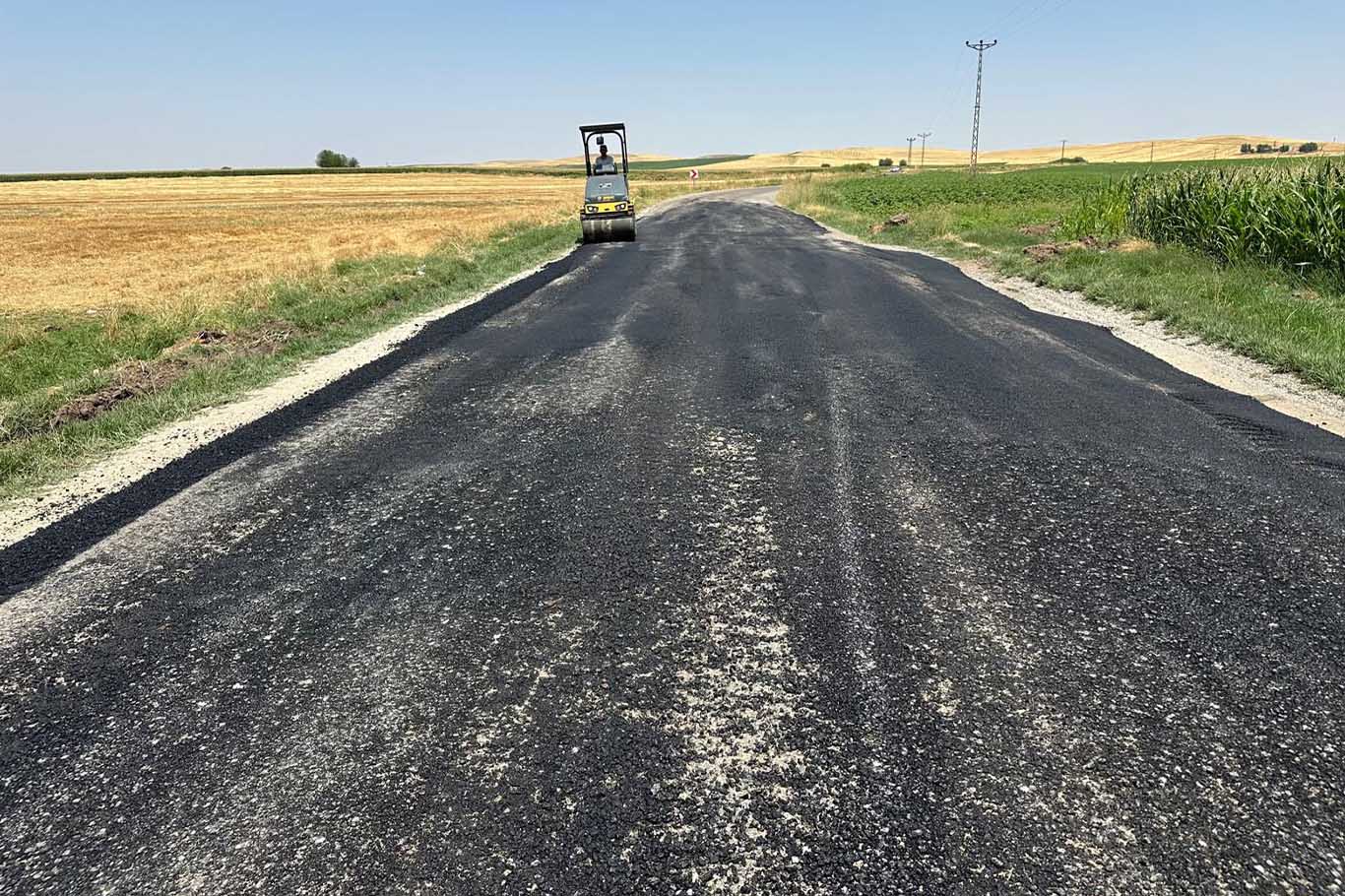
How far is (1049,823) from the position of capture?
2.28 metres

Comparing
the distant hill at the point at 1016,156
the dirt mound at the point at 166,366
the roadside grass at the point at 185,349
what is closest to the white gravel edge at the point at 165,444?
the roadside grass at the point at 185,349

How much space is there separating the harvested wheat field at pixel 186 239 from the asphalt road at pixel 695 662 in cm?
1233

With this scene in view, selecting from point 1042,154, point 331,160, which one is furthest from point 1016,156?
point 331,160

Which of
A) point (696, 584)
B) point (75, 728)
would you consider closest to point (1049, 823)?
point (696, 584)

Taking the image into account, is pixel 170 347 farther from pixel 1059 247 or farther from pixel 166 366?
pixel 1059 247

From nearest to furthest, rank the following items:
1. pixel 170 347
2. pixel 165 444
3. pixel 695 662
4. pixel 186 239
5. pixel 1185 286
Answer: pixel 695 662 < pixel 165 444 < pixel 170 347 < pixel 1185 286 < pixel 186 239

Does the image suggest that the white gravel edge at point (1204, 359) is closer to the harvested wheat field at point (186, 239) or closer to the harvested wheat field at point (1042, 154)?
the harvested wheat field at point (186, 239)

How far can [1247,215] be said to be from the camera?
46.0ft

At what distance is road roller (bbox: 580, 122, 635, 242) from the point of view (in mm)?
22719

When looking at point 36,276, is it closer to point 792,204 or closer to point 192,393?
point 192,393

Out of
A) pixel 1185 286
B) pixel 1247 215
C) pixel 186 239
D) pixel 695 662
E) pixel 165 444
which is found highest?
pixel 1247 215

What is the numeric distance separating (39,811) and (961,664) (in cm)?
309

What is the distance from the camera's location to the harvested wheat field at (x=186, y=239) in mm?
18078

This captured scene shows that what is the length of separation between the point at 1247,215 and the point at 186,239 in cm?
3410
